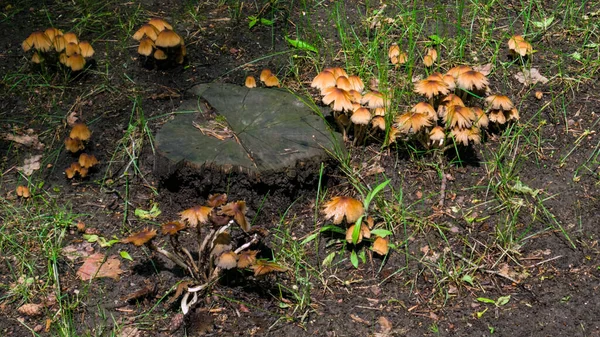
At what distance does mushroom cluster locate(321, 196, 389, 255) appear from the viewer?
3842 mm

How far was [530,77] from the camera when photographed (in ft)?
16.4

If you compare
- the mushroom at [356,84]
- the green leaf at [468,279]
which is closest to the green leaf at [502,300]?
the green leaf at [468,279]

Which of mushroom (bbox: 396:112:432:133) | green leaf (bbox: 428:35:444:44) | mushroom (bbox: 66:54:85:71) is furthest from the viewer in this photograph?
green leaf (bbox: 428:35:444:44)

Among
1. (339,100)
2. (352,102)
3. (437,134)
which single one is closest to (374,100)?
(352,102)

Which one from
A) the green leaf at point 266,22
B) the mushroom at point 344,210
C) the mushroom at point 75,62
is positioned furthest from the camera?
the green leaf at point 266,22

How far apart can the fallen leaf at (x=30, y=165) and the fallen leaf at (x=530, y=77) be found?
3.49 metres

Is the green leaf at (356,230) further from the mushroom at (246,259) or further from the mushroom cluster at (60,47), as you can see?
the mushroom cluster at (60,47)

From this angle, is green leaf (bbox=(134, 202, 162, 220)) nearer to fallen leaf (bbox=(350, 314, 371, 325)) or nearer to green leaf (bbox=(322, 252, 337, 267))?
green leaf (bbox=(322, 252, 337, 267))

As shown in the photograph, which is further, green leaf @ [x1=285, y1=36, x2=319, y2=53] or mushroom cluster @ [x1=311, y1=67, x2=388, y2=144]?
green leaf @ [x1=285, y1=36, x2=319, y2=53]

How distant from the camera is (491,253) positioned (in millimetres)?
3969

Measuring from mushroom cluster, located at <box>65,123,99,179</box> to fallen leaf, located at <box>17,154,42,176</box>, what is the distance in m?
0.24

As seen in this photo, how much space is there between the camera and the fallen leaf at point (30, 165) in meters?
4.57

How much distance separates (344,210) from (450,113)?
99cm

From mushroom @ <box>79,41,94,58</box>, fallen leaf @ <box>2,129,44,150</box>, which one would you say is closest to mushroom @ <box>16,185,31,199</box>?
fallen leaf @ <box>2,129,44,150</box>
